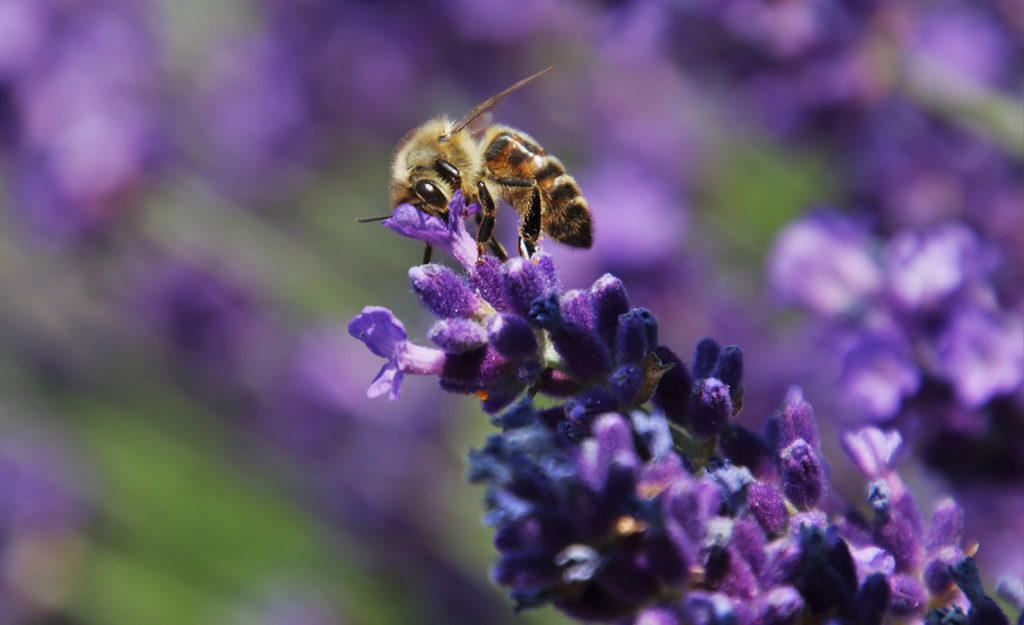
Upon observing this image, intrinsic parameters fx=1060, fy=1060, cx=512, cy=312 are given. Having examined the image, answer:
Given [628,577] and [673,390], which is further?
[673,390]

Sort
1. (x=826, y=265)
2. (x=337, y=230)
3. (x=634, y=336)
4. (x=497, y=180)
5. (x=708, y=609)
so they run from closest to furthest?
(x=708, y=609), (x=634, y=336), (x=497, y=180), (x=826, y=265), (x=337, y=230)

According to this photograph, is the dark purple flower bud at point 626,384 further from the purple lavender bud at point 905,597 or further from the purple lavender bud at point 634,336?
the purple lavender bud at point 905,597

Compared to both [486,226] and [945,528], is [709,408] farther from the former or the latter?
[486,226]

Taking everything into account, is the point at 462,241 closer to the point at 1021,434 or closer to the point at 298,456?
the point at 1021,434

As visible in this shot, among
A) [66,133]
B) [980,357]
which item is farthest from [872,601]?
[66,133]

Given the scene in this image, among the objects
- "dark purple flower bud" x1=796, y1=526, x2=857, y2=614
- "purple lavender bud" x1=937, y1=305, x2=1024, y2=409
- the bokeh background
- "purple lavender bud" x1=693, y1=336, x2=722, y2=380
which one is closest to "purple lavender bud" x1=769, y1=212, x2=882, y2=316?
the bokeh background

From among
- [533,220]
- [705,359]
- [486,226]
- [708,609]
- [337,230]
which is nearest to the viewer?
[708,609]
